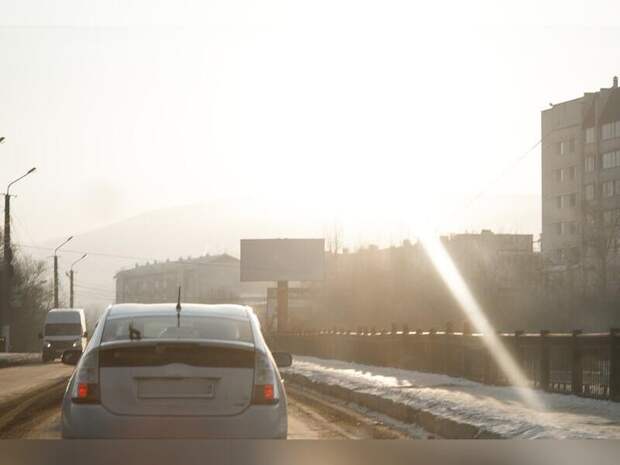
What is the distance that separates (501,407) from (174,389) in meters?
8.50

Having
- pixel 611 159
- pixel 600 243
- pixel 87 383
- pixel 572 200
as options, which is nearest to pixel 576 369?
pixel 87 383

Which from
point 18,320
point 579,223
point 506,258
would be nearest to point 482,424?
point 506,258

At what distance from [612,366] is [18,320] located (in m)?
117

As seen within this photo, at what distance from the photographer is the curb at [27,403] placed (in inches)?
762

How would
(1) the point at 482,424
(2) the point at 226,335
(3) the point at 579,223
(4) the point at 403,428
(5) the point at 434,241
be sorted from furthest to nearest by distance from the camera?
(5) the point at 434,241 < (3) the point at 579,223 < (4) the point at 403,428 < (1) the point at 482,424 < (2) the point at 226,335

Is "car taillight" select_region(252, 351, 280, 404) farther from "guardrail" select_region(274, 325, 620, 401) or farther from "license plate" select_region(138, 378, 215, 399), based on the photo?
"guardrail" select_region(274, 325, 620, 401)

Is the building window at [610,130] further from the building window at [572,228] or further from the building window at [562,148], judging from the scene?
the building window at [572,228]

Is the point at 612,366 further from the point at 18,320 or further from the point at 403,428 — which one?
the point at 18,320

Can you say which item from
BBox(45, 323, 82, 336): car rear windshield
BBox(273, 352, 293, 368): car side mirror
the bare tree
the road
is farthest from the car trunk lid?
the bare tree

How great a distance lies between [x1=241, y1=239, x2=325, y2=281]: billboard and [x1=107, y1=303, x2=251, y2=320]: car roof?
109 meters

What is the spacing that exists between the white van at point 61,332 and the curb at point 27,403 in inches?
1257

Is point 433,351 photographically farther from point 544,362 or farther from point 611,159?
point 611,159

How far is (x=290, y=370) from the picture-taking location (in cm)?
3819

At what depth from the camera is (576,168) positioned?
422 feet
